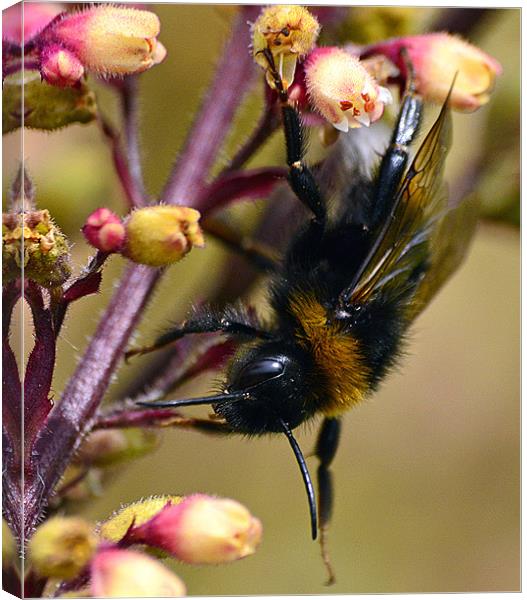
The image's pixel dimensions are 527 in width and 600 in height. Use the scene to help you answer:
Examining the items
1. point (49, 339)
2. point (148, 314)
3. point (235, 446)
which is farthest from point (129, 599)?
point (235, 446)

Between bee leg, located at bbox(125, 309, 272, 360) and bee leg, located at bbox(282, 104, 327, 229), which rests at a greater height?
bee leg, located at bbox(282, 104, 327, 229)

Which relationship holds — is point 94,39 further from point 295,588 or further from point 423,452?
point 423,452

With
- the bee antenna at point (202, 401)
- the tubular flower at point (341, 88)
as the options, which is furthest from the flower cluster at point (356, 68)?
the bee antenna at point (202, 401)

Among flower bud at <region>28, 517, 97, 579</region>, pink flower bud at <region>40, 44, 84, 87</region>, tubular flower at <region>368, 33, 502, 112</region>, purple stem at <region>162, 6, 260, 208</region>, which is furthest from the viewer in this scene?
purple stem at <region>162, 6, 260, 208</region>

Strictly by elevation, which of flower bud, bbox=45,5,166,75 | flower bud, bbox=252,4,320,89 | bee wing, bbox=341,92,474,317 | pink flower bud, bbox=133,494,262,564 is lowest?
pink flower bud, bbox=133,494,262,564

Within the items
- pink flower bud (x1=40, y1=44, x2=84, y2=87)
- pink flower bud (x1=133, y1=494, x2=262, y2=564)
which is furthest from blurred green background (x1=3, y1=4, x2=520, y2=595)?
pink flower bud (x1=133, y1=494, x2=262, y2=564)

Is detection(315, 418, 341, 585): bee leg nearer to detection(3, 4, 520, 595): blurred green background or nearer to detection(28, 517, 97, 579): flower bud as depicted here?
detection(3, 4, 520, 595): blurred green background

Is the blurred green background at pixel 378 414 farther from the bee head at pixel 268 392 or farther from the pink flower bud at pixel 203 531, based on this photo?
the pink flower bud at pixel 203 531
